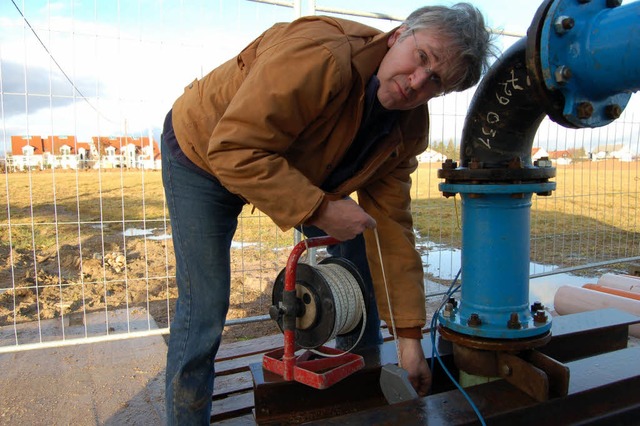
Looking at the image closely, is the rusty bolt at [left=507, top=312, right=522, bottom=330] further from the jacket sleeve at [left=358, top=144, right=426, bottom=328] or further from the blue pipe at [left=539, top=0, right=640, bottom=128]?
the blue pipe at [left=539, top=0, right=640, bottom=128]

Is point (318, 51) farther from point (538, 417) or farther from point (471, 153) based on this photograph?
point (538, 417)

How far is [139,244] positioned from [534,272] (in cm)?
554

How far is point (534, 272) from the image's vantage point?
18.8 ft

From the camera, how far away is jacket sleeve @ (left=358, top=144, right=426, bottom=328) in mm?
2139

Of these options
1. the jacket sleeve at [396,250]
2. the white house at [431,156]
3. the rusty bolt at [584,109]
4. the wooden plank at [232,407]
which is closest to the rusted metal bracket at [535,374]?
the jacket sleeve at [396,250]

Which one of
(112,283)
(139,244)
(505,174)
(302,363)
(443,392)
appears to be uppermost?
(505,174)

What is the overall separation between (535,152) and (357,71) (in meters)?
4.67

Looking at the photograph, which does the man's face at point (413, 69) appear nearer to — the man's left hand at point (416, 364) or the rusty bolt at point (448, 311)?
the rusty bolt at point (448, 311)

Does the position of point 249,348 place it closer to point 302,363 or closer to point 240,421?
point 240,421

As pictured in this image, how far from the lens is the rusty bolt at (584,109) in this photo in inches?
59.7

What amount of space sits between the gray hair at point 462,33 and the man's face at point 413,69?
3 centimetres

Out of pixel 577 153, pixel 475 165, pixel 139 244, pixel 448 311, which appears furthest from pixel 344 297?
Answer: pixel 139 244

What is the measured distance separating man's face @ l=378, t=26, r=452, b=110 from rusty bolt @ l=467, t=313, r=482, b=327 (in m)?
0.79

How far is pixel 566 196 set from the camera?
6031mm
